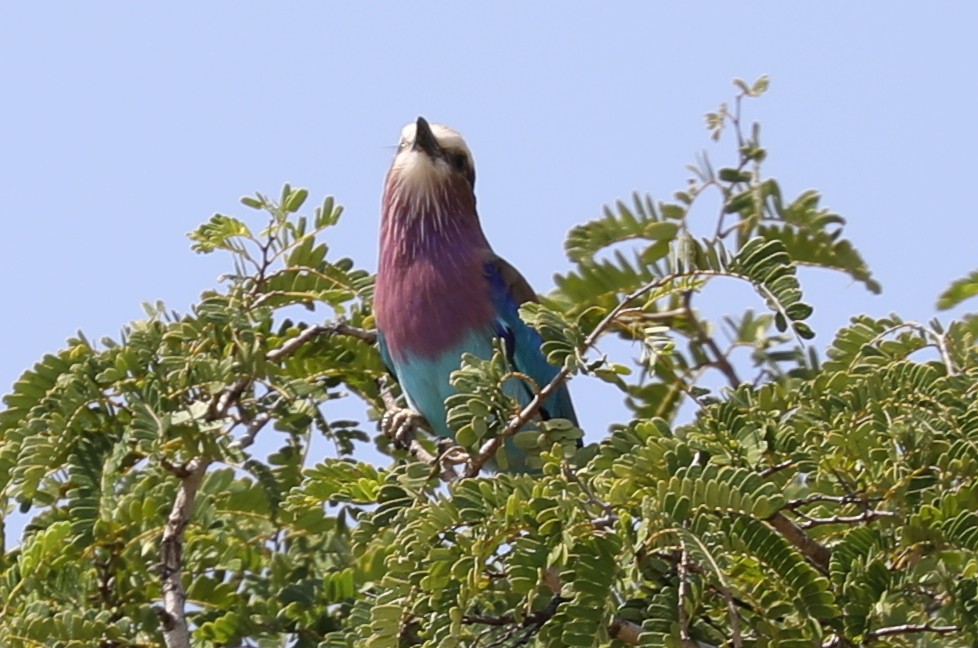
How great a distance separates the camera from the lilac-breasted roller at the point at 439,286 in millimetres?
5301

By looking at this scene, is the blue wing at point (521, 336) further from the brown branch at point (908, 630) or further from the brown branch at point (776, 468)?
the brown branch at point (908, 630)

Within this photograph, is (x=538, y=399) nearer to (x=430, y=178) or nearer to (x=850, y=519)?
(x=850, y=519)

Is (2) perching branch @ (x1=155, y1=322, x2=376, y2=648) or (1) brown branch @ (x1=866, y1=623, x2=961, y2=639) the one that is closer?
(1) brown branch @ (x1=866, y1=623, x2=961, y2=639)

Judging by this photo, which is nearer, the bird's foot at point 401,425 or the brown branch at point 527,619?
the brown branch at point 527,619

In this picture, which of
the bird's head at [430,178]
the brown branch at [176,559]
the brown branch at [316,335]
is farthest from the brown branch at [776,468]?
the bird's head at [430,178]

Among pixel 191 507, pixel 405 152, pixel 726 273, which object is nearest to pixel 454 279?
pixel 405 152

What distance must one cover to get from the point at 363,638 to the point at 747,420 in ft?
2.83

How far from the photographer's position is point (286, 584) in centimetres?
451

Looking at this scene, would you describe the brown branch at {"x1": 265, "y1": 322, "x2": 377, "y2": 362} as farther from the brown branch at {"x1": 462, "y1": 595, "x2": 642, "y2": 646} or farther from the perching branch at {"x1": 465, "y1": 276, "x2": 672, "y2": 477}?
the brown branch at {"x1": 462, "y1": 595, "x2": 642, "y2": 646}

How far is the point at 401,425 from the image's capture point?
4949 mm

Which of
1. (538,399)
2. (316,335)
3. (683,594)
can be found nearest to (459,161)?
(316,335)

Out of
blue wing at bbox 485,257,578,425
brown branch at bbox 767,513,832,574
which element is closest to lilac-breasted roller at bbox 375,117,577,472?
blue wing at bbox 485,257,578,425

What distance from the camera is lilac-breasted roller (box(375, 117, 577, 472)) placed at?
5301 mm

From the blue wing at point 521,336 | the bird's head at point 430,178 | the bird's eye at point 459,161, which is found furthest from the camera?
the bird's eye at point 459,161
